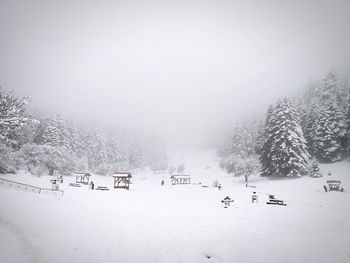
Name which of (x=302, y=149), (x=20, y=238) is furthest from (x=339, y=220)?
(x=302, y=149)

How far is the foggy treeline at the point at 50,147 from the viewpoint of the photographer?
544 inches

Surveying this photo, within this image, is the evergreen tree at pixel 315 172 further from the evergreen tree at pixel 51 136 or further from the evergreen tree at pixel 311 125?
the evergreen tree at pixel 51 136

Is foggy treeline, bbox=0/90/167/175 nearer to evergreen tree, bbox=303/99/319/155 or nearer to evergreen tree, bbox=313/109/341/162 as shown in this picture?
evergreen tree, bbox=313/109/341/162

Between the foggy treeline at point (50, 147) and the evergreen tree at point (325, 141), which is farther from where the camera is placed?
the evergreen tree at point (325, 141)

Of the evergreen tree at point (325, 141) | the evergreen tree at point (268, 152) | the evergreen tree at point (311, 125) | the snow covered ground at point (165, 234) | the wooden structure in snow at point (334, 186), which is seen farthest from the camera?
the evergreen tree at point (311, 125)

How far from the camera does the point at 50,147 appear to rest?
168ft

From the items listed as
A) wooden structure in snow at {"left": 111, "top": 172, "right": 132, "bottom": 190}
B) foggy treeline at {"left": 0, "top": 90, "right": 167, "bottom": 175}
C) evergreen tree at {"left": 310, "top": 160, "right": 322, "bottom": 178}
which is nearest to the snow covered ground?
foggy treeline at {"left": 0, "top": 90, "right": 167, "bottom": 175}

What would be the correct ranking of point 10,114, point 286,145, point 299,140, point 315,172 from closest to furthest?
point 10,114 → point 315,172 → point 286,145 → point 299,140

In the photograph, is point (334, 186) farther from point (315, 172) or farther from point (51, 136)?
point (51, 136)

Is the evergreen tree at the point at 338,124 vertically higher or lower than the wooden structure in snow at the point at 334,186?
higher

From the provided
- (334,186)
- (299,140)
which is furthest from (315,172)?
(334,186)

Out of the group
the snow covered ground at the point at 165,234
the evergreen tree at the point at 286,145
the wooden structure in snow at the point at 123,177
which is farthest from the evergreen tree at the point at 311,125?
the wooden structure in snow at the point at 123,177

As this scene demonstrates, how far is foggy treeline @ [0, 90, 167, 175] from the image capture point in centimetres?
1382

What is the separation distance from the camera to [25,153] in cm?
4678
